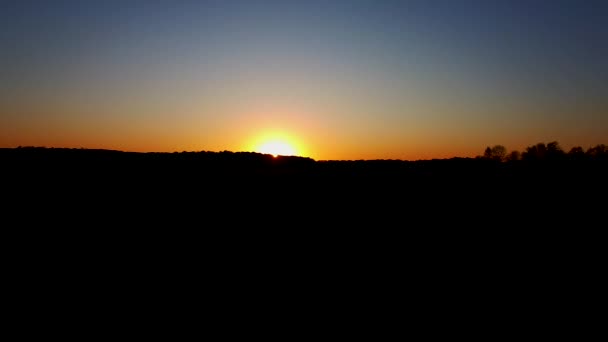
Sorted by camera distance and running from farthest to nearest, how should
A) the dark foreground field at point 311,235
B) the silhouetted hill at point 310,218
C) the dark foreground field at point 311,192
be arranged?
the dark foreground field at point 311,192
the silhouetted hill at point 310,218
the dark foreground field at point 311,235

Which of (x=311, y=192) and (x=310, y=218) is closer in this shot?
(x=310, y=218)

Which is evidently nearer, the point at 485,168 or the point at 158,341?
the point at 158,341

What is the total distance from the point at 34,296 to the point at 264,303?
213 inches

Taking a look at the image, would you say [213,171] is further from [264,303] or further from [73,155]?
[264,303]

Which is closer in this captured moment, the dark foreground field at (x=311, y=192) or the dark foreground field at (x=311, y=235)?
the dark foreground field at (x=311, y=235)

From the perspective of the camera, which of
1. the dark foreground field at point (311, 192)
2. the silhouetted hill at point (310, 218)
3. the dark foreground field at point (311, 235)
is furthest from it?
the dark foreground field at point (311, 192)

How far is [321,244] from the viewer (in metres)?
12.7

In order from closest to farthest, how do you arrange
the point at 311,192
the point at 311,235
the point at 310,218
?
the point at 311,235, the point at 310,218, the point at 311,192

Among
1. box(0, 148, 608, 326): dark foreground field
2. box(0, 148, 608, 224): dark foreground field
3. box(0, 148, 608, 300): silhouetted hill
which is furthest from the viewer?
box(0, 148, 608, 224): dark foreground field

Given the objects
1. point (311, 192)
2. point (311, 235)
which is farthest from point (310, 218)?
point (311, 192)

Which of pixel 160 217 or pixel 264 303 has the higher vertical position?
pixel 160 217

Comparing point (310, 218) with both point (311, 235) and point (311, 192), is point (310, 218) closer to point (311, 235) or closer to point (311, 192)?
point (311, 235)

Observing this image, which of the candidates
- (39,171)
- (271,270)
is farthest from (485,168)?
(39,171)

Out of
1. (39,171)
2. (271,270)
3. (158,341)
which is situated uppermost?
(39,171)
